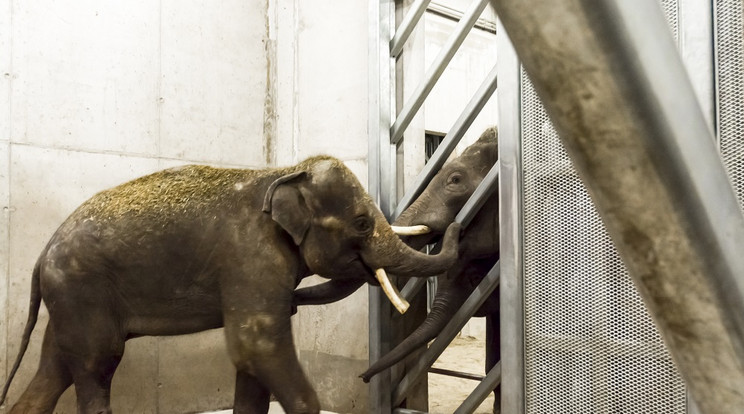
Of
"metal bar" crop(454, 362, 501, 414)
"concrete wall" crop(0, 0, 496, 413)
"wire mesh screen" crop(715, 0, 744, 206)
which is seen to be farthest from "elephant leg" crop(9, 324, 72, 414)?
"wire mesh screen" crop(715, 0, 744, 206)

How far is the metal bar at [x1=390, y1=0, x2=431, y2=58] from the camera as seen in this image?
3988 millimetres

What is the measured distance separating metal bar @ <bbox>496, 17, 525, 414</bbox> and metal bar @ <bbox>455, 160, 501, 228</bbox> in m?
0.51

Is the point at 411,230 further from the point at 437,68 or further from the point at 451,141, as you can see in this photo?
the point at 437,68

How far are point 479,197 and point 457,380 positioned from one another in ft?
9.30

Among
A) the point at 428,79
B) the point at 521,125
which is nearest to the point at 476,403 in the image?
the point at 521,125

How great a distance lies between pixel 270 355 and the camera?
9.36ft

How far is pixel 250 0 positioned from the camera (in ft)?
16.5

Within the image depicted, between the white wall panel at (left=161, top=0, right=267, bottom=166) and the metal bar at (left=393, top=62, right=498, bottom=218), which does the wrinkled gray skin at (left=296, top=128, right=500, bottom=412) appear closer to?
the metal bar at (left=393, top=62, right=498, bottom=218)

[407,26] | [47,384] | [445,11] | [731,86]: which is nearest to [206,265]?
[47,384]

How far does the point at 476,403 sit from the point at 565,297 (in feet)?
3.21

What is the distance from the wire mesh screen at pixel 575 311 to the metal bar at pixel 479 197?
2.10 ft

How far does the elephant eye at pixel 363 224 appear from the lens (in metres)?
3.12

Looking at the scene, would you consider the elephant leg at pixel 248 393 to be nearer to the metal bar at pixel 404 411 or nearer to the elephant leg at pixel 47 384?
the elephant leg at pixel 47 384

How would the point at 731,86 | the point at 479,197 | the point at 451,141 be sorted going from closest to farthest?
1. the point at 731,86
2. the point at 479,197
3. the point at 451,141
